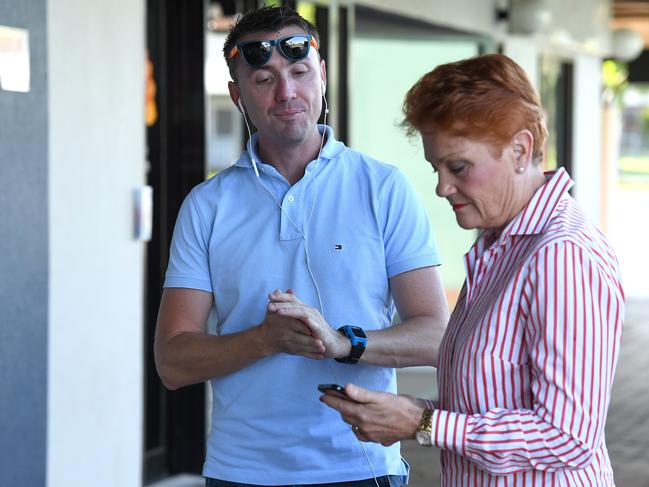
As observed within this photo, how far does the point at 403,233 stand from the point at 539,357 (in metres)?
0.68

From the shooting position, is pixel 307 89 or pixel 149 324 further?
A: pixel 149 324

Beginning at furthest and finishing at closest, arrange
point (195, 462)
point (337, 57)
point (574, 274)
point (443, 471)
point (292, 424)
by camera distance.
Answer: point (337, 57)
point (195, 462)
point (292, 424)
point (443, 471)
point (574, 274)

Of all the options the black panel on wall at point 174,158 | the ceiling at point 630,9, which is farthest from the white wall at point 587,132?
the black panel on wall at point 174,158

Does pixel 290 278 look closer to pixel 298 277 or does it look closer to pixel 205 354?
pixel 298 277

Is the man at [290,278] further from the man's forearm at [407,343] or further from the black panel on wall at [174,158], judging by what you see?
the black panel on wall at [174,158]

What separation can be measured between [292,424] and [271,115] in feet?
2.15

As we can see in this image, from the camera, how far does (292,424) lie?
230 centimetres

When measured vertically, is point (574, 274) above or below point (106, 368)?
above

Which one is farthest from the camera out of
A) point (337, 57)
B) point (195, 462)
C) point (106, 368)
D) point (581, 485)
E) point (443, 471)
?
point (337, 57)

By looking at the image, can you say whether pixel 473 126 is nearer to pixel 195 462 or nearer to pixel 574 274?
pixel 574 274

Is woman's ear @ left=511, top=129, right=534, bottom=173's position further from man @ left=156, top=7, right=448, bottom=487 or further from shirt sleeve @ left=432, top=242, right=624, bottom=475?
man @ left=156, top=7, right=448, bottom=487

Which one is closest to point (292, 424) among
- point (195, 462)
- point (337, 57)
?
point (195, 462)

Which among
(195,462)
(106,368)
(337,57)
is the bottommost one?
(195,462)

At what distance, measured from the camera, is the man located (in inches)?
90.4
